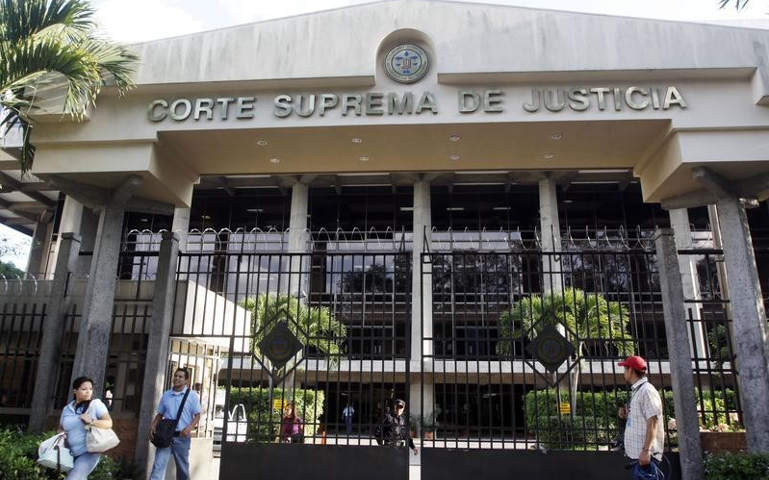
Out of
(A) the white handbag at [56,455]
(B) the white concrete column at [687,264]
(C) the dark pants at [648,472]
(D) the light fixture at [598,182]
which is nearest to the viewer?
(C) the dark pants at [648,472]

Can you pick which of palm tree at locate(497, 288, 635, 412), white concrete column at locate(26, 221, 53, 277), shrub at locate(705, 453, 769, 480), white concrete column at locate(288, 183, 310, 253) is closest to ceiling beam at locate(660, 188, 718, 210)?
palm tree at locate(497, 288, 635, 412)

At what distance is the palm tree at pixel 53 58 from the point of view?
A: 7.55 meters

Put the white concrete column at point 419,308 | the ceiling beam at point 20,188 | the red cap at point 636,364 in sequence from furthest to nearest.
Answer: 1. the ceiling beam at point 20,188
2. the white concrete column at point 419,308
3. the red cap at point 636,364

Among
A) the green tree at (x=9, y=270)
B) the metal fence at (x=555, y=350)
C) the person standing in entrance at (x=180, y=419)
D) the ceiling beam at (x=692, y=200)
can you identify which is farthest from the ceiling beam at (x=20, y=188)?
the ceiling beam at (x=692, y=200)

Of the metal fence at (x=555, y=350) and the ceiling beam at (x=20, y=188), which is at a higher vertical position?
the ceiling beam at (x=20, y=188)

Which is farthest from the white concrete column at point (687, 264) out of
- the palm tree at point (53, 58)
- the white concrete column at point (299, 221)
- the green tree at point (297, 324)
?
the palm tree at point (53, 58)

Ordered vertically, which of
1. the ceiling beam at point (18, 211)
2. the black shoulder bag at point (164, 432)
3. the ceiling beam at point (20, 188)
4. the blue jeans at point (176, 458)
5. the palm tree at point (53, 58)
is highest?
the ceiling beam at point (18, 211)

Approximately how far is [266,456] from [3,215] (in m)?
38.6

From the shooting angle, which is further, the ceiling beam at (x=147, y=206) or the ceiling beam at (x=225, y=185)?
the ceiling beam at (x=225, y=185)

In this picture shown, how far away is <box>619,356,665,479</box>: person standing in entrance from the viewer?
17.6 feet

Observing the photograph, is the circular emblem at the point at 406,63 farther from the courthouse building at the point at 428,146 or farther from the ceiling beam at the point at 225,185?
the ceiling beam at the point at 225,185

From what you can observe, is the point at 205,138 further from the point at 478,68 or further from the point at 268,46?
the point at 478,68

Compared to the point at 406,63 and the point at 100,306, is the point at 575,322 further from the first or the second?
the point at 100,306

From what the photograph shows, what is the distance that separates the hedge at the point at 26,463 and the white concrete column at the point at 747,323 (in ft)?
28.2
